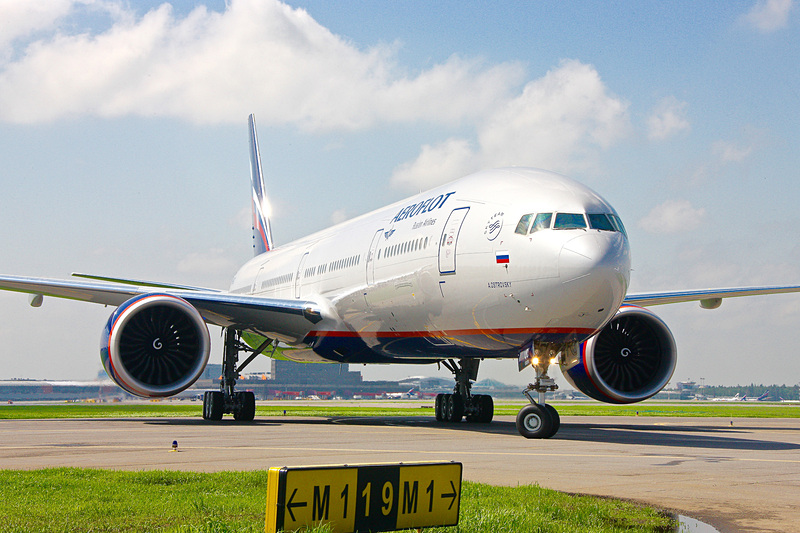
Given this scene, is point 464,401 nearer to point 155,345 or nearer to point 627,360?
point 627,360

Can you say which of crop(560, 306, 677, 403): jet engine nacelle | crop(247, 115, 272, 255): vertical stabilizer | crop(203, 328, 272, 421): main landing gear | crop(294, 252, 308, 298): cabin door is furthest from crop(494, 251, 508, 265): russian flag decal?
crop(247, 115, 272, 255): vertical stabilizer

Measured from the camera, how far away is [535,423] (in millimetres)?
13984

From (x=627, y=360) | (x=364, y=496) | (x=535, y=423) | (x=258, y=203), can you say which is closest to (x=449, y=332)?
(x=535, y=423)

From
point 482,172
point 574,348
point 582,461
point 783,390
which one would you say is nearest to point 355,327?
point 482,172

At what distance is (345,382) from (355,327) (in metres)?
104

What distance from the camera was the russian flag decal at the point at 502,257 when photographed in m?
13.7

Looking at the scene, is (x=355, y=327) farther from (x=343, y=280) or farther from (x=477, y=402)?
(x=477, y=402)

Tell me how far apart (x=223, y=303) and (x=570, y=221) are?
918cm

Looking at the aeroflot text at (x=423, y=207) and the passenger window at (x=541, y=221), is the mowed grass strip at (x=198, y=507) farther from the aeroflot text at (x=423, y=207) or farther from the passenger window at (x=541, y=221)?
the aeroflot text at (x=423, y=207)

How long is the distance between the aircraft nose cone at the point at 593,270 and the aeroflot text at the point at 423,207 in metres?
3.79

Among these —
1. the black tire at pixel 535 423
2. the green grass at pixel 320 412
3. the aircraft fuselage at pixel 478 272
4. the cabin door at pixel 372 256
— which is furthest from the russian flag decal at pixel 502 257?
the green grass at pixel 320 412

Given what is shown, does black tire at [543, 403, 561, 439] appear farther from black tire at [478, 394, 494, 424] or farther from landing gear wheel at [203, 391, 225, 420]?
landing gear wheel at [203, 391, 225, 420]

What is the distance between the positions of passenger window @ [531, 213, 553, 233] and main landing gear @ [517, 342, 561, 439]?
2.24 m

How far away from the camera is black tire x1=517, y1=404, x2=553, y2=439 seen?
1382 cm
